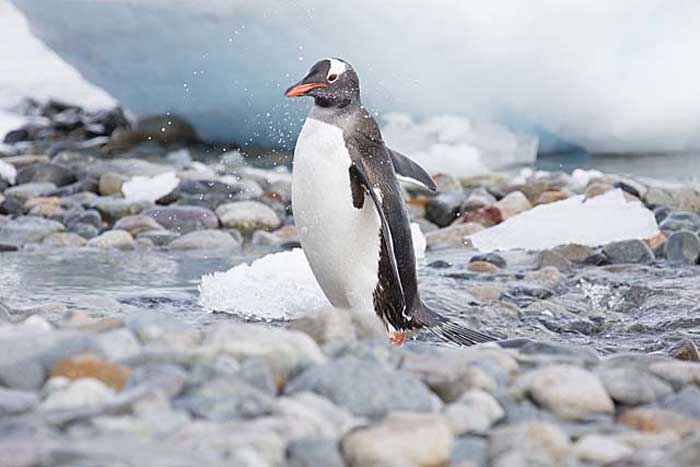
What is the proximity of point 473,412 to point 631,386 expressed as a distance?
30cm

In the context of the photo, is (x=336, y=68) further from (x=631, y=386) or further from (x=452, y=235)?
(x=452, y=235)

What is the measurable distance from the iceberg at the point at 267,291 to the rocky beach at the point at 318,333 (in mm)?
30

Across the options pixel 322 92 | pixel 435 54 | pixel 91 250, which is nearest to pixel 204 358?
pixel 322 92

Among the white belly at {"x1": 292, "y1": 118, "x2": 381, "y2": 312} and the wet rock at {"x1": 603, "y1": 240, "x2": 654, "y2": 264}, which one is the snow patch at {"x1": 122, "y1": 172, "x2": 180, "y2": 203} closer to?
the wet rock at {"x1": 603, "y1": 240, "x2": 654, "y2": 264}

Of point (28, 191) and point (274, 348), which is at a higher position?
point (274, 348)

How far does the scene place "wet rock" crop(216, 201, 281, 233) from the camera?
19.4 ft

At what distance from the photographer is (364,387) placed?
158 centimetres

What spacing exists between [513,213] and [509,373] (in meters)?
4.40

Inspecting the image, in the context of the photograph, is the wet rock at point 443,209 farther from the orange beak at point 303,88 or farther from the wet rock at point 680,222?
the orange beak at point 303,88

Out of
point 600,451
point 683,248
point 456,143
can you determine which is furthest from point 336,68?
point 456,143

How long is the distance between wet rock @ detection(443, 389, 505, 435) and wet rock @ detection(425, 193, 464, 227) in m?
4.68

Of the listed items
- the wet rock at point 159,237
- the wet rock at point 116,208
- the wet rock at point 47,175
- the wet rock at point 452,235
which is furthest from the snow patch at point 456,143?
the wet rock at point 159,237

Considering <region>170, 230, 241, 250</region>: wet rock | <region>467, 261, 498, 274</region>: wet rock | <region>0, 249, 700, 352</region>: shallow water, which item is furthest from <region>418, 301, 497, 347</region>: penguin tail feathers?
<region>170, 230, 241, 250</region>: wet rock

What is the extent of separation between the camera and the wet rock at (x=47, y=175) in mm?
6879
